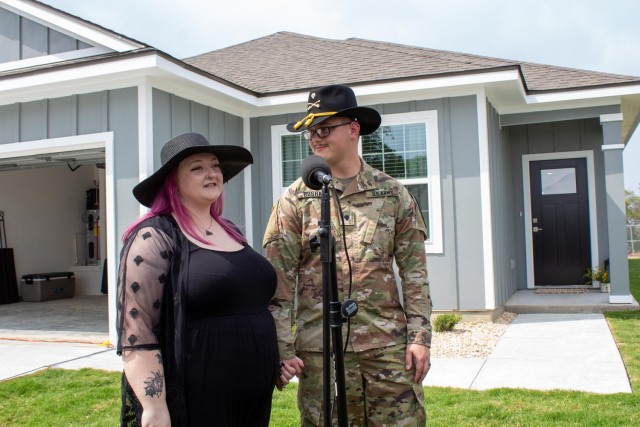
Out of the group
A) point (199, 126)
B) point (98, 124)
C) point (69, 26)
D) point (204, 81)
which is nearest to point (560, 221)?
point (199, 126)

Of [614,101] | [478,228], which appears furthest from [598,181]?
[478,228]

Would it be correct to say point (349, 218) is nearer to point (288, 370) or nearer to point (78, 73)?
point (288, 370)

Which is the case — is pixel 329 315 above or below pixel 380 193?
below

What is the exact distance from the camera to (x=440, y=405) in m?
4.00

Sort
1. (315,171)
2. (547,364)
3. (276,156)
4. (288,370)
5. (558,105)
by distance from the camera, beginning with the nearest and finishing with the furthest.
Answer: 1. (315,171)
2. (288,370)
3. (547,364)
4. (276,156)
5. (558,105)

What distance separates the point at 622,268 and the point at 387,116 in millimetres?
3577

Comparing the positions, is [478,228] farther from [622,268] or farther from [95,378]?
[95,378]

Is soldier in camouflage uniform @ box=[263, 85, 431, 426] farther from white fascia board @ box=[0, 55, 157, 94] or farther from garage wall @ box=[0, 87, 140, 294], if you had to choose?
garage wall @ box=[0, 87, 140, 294]

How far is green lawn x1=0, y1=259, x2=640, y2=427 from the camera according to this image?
3.67 m

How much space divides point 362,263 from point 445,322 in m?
4.57

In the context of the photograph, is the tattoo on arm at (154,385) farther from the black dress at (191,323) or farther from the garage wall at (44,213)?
the garage wall at (44,213)

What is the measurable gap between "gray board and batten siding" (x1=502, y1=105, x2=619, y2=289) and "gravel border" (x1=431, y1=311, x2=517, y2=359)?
2.21 m

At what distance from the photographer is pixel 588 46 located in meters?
33.6

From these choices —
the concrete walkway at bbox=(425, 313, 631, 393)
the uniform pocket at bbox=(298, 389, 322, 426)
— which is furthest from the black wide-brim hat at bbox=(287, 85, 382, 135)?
the concrete walkway at bbox=(425, 313, 631, 393)
